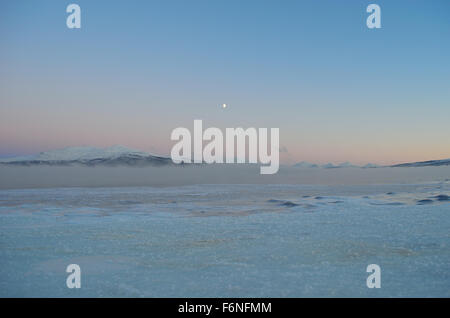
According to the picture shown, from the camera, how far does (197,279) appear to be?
4.73 meters

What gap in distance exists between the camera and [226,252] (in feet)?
19.7

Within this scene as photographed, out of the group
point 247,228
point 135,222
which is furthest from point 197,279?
point 135,222

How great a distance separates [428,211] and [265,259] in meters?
6.38

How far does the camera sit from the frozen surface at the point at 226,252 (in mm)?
4453

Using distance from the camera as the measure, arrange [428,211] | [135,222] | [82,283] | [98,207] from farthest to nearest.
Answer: [98,207] → [428,211] → [135,222] → [82,283]

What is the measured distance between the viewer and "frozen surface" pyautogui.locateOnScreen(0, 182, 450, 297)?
4453 millimetres

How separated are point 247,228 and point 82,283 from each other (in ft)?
13.3

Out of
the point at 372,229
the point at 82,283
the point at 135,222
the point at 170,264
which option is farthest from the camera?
the point at 135,222

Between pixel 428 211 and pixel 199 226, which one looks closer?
pixel 199 226
